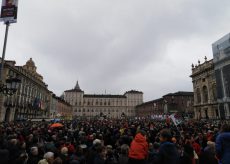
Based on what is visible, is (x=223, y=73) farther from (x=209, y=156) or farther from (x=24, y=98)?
(x=24, y=98)

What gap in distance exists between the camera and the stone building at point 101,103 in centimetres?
13088

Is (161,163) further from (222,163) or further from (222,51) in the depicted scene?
(222,51)

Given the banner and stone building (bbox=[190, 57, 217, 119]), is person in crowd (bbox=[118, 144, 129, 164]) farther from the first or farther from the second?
stone building (bbox=[190, 57, 217, 119])

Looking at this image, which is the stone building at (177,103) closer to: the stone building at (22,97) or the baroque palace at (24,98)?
the baroque palace at (24,98)

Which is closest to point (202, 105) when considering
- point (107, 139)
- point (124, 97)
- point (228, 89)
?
point (228, 89)

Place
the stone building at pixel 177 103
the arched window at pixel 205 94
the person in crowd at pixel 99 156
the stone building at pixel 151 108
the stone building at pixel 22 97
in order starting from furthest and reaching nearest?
1. the stone building at pixel 151 108
2. the stone building at pixel 177 103
3. the arched window at pixel 205 94
4. the stone building at pixel 22 97
5. the person in crowd at pixel 99 156

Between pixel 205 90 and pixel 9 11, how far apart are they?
5172 cm

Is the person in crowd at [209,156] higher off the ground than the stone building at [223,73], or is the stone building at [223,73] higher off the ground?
the stone building at [223,73]

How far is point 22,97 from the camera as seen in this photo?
46.1 meters

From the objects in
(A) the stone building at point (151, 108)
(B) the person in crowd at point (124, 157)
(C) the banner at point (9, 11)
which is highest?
(C) the banner at point (9, 11)

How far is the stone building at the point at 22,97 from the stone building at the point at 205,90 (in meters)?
45.3

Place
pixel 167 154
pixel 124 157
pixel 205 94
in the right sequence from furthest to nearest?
pixel 205 94 < pixel 124 157 < pixel 167 154

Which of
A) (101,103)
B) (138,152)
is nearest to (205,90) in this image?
(138,152)

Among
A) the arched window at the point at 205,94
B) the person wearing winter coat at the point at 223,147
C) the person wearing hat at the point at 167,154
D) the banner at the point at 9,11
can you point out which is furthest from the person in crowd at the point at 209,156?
the arched window at the point at 205,94
